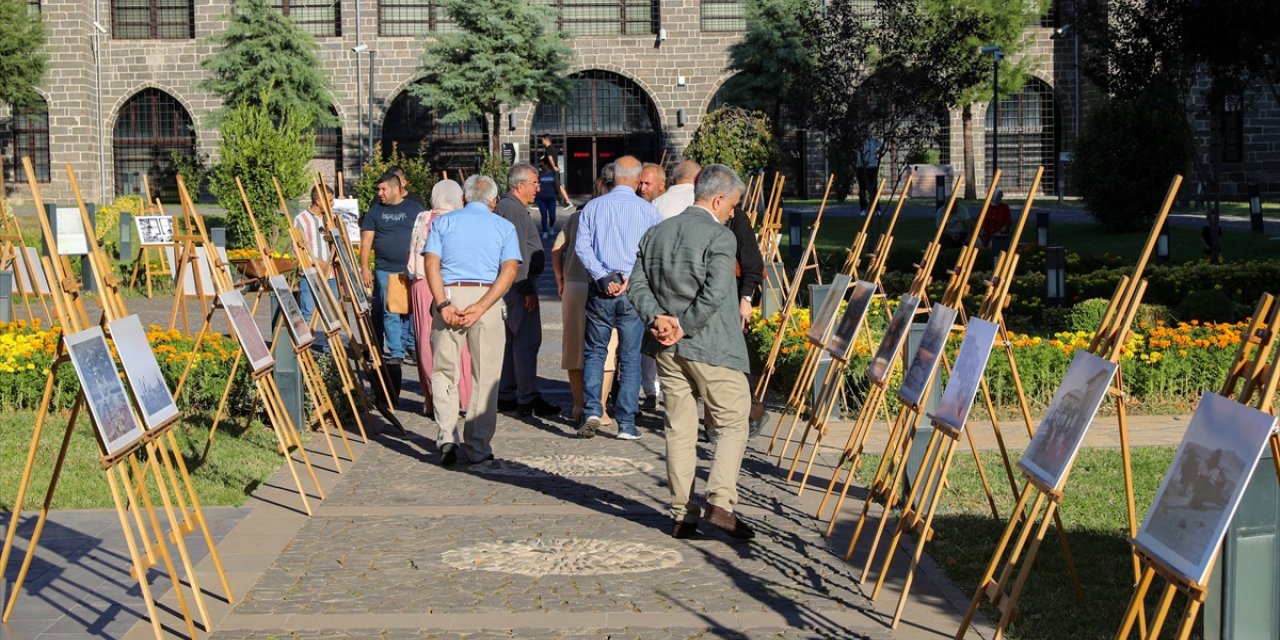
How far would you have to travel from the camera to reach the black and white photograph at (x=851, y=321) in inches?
331

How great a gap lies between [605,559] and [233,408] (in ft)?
15.4

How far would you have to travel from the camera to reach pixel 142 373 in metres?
5.85

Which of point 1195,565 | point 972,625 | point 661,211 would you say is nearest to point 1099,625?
point 972,625

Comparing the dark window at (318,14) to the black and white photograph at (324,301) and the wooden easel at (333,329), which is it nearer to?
the wooden easel at (333,329)

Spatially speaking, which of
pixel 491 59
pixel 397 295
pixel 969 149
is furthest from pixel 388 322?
pixel 969 149

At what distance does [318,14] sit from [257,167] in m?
24.4

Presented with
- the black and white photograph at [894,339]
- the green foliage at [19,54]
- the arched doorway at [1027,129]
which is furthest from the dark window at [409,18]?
the black and white photograph at [894,339]

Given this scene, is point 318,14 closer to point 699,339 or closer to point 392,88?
point 392,88

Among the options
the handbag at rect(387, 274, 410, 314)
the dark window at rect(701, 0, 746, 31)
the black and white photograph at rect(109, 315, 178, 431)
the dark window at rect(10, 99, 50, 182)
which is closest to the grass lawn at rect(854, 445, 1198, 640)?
the black and white photograph at rect(109, 315, 178, 431)

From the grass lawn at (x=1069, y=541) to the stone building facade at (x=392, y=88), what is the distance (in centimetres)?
3836

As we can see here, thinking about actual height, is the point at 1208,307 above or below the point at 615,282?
below

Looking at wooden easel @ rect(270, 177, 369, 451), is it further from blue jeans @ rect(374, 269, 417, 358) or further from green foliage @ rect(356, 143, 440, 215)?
green foliage @ rect(356, 143, 440, 215)

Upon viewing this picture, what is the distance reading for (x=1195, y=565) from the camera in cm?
390

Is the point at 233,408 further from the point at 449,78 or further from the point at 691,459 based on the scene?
the point at 449,78
